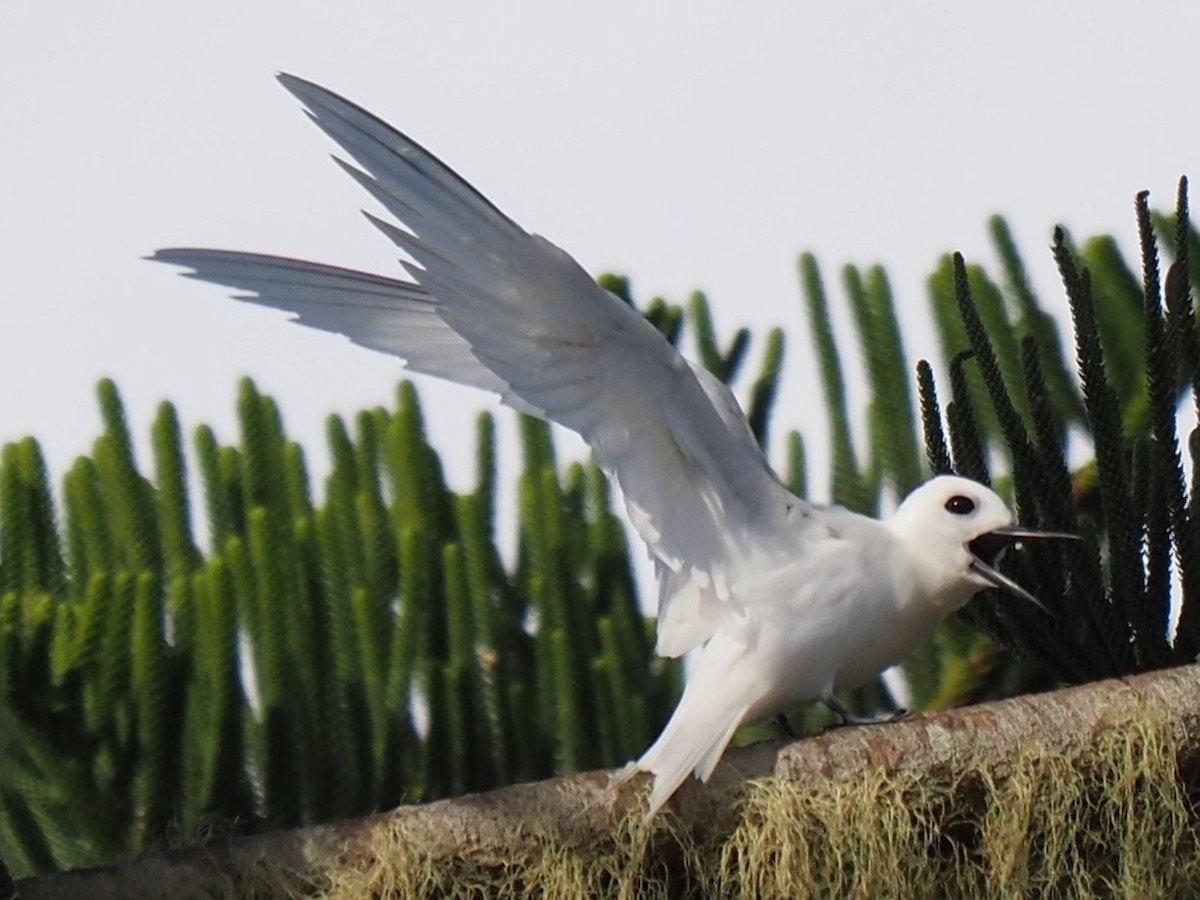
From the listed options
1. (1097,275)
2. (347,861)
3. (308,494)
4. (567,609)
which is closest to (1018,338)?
(1097,275)

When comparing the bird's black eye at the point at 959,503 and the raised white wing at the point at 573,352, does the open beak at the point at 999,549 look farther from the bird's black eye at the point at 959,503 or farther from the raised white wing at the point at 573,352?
the raised white wing at the point at 573,352

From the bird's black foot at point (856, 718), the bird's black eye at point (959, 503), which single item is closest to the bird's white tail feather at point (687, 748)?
the bird's black foot at point (856, 718)

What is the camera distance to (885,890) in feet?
10.0

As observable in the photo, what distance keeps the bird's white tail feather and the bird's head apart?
1.33 feet

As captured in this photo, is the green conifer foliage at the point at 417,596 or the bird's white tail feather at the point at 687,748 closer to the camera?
the bird's white tail feather at the point at 687,748

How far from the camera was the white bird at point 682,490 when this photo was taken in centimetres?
316

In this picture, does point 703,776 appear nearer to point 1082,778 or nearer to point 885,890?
point 885,890

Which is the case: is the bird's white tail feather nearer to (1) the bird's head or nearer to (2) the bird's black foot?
(2) the bird's black foot

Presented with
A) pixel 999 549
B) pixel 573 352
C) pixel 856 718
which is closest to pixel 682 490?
pixel 573 352

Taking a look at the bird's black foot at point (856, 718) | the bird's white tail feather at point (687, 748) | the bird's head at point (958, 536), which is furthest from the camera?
the bird's head at point (958, 536)

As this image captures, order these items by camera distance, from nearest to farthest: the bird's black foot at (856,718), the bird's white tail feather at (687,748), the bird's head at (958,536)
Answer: the bird's white tail feather at (687,748) < the bird's black foot at (856,718) < the bird's head at (958,536)

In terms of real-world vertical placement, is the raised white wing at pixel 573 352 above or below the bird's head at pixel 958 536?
above

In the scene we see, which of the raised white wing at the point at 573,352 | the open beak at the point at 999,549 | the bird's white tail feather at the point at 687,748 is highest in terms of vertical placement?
the raised white wing at the point at 573,352

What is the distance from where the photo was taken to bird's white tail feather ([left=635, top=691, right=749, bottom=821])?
3.03 meters
